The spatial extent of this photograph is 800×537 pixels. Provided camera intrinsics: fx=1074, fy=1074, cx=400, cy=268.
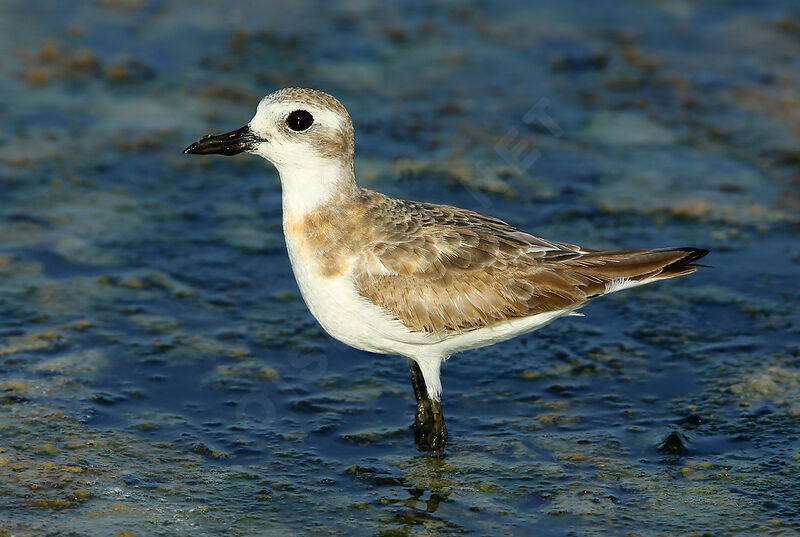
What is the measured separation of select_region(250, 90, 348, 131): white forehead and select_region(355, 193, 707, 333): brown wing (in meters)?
0.71

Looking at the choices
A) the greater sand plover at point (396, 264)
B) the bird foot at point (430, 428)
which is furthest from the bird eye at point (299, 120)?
the bird foot at point (430, 428)

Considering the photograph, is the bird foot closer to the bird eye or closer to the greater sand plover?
the greater sand plover

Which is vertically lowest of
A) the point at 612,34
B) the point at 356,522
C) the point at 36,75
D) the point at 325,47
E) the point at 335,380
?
the point at 356,522

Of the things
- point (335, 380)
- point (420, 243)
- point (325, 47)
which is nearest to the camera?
point (420, 243)

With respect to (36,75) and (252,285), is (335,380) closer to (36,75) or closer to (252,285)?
(252,285)

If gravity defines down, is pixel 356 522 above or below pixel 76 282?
A: below

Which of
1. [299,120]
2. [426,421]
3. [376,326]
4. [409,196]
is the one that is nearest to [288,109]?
[299,120]

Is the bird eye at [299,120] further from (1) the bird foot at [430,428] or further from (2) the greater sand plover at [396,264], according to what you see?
(1) the bird foot at [430,428]

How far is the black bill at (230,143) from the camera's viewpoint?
7797 mm

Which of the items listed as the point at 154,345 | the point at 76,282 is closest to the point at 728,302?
the point at 154,345

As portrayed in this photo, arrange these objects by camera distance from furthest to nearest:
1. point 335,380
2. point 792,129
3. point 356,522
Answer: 1. point 792,129
2. point 335,380
3. point 356,522

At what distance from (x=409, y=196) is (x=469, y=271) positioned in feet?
13.1

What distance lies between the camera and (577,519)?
7.33 meters

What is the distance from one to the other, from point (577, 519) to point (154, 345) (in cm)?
400
